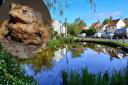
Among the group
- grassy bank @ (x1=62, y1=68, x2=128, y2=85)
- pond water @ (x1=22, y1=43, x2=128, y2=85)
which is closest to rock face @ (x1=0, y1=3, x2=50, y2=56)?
grassy bank @ (x1=62, y1=68, x2=128, y2=85)

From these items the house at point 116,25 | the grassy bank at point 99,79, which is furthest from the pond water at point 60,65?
the house at point 116,25

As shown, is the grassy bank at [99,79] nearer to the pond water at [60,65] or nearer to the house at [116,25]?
the pond water at [60,65]

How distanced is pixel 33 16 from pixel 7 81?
210cm

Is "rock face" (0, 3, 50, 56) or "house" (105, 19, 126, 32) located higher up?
"rock face" (0, 3, 50, 56)

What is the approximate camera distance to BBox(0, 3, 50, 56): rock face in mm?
4762

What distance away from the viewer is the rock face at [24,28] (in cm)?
476

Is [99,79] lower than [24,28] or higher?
lower

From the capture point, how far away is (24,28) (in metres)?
4.75

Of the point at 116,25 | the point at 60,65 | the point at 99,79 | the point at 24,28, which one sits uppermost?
the point at 24,28

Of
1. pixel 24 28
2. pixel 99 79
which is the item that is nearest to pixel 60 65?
pixel 99 79

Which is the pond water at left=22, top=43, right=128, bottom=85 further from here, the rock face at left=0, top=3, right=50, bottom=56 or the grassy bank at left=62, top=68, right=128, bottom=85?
the rock face at left=0, top=3, right=50, bottom=56

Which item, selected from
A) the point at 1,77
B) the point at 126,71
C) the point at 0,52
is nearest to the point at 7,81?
the point at 1,77

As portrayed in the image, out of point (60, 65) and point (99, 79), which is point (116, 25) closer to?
point (60, 65)

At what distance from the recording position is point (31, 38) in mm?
4934
